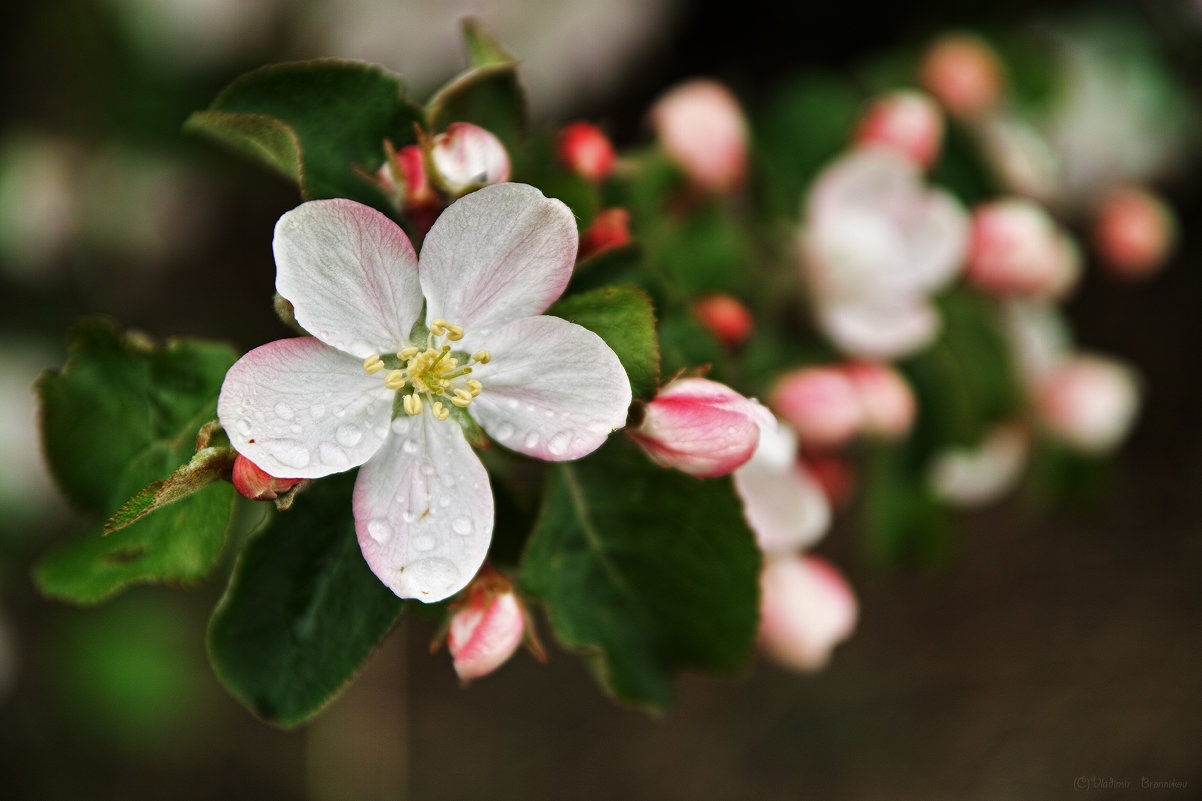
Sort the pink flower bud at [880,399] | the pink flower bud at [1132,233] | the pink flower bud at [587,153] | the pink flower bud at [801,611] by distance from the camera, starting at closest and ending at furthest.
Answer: the pink flower bud at [587,153] < the pink flower bud at [801,611] < the pink flower bud at [880,399] < the pink flower bud at [1132,233]

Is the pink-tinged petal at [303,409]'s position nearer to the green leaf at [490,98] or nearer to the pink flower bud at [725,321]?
the green leaf at [490,98]

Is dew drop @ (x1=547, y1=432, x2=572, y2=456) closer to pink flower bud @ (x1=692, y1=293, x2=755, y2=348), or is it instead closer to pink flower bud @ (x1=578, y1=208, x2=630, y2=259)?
pink flower bud @ (x1=578, y1=208, x2=630, y2=259)

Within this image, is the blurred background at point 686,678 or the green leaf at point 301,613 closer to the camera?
the green leaf at point 301,613

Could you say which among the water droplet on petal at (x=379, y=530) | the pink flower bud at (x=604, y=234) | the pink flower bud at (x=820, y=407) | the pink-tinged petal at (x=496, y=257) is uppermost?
the pink-tinged petal at (x=496, y=257)

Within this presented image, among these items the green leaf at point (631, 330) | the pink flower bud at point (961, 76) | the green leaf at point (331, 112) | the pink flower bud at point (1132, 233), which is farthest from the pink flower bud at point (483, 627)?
the pink flower bud at point (1132, 233)

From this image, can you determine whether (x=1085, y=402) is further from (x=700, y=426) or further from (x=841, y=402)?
(x=700, y=426)

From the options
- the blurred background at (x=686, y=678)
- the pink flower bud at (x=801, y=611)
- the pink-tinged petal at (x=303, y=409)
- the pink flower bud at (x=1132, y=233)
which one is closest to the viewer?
the pink-tinged petal at (x=303, y=409)

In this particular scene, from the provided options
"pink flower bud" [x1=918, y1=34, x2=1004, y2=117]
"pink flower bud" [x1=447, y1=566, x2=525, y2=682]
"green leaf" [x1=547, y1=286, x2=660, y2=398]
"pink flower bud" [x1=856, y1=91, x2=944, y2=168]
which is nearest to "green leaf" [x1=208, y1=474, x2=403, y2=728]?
"pink flower bud" [x1=447, y1=566, x2=525, y2=682]

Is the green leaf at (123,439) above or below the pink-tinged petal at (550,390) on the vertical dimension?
below
